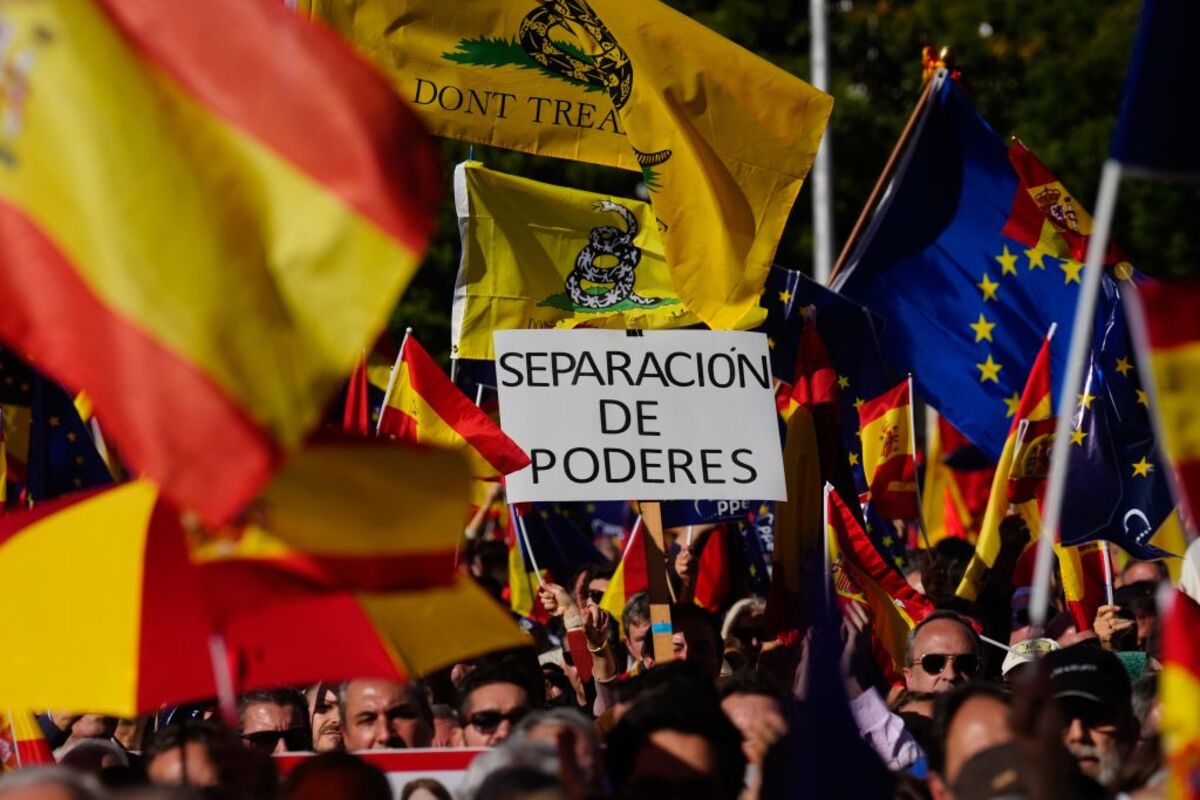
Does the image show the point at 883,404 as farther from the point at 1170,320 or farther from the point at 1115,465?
the point at 1170,320

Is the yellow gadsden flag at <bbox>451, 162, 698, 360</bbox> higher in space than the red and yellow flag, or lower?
higher

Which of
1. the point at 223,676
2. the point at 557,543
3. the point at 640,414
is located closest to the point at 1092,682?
the point at 223,676

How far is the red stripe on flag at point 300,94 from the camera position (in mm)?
4410

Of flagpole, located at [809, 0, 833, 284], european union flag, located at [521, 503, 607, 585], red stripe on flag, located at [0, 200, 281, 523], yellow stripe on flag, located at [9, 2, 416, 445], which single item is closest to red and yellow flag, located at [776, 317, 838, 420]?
european union flag, located at [521, 503, 607, 585]

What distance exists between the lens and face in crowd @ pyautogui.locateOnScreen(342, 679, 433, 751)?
6.03 m

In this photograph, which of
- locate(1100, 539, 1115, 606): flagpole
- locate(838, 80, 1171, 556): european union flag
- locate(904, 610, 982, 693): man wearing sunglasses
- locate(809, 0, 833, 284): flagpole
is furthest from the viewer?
locate(809, 0, 833, 284): flagpole

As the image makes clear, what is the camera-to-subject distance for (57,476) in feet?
27.6

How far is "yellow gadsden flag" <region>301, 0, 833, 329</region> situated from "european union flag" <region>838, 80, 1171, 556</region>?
2473mm

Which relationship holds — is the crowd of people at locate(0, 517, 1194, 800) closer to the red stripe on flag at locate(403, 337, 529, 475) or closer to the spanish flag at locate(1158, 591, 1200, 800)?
the spanish flag at locate(1158, 591, 1200, 800)

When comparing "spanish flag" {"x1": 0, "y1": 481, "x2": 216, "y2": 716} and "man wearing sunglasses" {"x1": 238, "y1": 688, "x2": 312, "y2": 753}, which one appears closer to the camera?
"spanish flag" {"x1": 0, "y1": 481, "x2": 216, "y2": 716}

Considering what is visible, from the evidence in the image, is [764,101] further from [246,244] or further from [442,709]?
[246,244]

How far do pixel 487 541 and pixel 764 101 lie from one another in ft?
11.4

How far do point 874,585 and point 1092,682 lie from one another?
2.78 meters

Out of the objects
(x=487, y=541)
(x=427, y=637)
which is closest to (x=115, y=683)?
(x=427, y=637)
